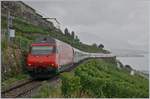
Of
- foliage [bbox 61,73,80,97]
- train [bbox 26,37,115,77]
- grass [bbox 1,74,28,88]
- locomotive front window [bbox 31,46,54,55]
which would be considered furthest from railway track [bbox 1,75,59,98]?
locomotive front window [bbox 31,46,54,55]

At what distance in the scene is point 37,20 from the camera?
8600 centimetres

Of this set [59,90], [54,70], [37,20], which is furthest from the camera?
[37,20]

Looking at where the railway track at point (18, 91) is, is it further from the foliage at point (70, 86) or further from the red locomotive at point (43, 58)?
the red locomotive at point (43, 58)

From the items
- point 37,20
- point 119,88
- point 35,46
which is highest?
point 37,20

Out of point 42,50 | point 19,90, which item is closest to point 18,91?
point 19,90

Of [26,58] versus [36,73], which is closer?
[36,73]

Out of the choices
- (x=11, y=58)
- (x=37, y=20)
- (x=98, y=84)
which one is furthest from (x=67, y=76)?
(x=37, y=20)

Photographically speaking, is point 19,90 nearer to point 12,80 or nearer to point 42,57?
point 12,80

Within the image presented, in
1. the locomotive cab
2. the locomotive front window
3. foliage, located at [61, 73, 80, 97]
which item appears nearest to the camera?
foliage, located at [61, 73, 80, 97]

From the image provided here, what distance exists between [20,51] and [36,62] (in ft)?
10.1

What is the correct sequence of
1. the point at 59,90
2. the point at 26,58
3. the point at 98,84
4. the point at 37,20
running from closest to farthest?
1. the point at 59,90
2. the point at 98,84
3. the point at 26,58
4. the point at 37,20

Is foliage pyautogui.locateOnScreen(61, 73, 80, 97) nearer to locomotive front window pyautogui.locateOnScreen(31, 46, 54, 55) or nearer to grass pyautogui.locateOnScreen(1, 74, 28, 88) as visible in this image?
grass pyautogui.locateOnScreen(1, 74, 28, 88)

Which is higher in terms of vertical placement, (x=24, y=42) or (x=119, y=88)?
(x=24, y=42)

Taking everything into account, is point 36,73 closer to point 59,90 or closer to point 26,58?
point 26,58
